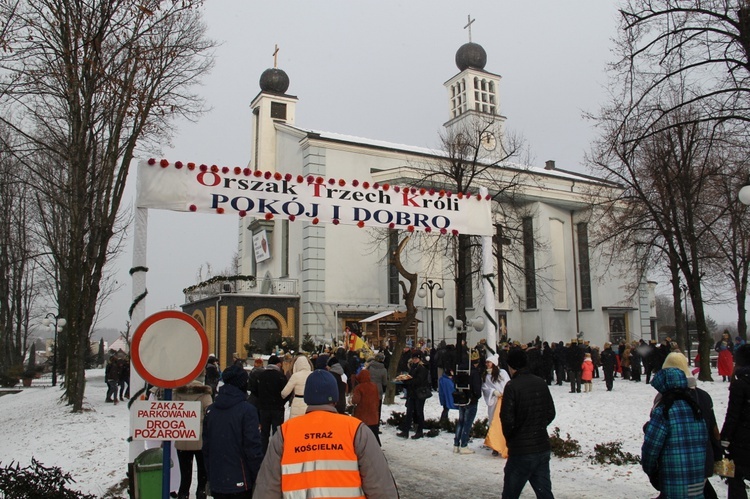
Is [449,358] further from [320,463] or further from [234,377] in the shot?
[320,463]

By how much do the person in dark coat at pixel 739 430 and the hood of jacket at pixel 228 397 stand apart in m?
4.69

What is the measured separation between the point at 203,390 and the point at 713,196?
2561 centimetres

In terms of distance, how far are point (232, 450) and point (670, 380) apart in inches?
153

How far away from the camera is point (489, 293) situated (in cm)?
1139

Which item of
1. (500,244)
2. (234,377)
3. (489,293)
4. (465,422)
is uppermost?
(500,244)

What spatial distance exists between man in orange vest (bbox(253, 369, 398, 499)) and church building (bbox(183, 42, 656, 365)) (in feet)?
73.0

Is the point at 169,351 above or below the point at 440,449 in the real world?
above

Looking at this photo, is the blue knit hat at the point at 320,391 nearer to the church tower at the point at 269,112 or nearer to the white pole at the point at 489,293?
the white pole at the point at 489,293

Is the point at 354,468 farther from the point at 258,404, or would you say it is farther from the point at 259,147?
the point at 259,147

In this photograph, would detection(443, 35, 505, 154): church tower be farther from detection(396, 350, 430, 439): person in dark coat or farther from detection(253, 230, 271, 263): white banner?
detection(396, 350, 430, 439): person in dark coat

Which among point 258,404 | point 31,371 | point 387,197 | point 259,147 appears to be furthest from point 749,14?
point 31,371

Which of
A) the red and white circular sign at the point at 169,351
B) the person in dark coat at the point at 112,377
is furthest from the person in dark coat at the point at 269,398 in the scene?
the person in dark coat at the point at 112,377

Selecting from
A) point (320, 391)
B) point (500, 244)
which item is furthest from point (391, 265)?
point (320, 391)

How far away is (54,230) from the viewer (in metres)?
33.1
